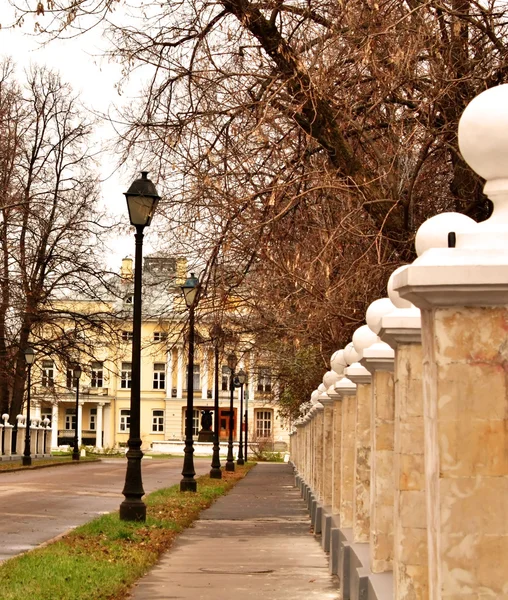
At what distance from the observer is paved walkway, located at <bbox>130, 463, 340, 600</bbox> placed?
11633mm

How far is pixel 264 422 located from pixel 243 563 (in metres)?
99.1

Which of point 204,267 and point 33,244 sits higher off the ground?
point 33,244

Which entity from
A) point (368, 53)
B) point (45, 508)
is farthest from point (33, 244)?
point (368, 53)

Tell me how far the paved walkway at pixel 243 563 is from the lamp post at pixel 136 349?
3.08ft

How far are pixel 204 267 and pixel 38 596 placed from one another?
6.34m

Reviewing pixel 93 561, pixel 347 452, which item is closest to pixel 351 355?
pixel 347 452

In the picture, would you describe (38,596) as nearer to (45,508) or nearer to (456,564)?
(456,564)

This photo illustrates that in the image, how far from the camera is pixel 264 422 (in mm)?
113250

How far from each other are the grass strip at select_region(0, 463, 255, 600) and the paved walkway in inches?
8.0

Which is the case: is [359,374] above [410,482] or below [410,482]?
above

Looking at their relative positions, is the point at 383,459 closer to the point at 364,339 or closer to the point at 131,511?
the point at 364,339

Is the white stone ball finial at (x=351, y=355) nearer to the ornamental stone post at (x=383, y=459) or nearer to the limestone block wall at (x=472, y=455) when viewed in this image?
the ornamental stone post at (x=383, y=459)

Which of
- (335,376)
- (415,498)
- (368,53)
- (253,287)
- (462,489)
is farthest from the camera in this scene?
(253,287)

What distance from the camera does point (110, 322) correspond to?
4862cm
